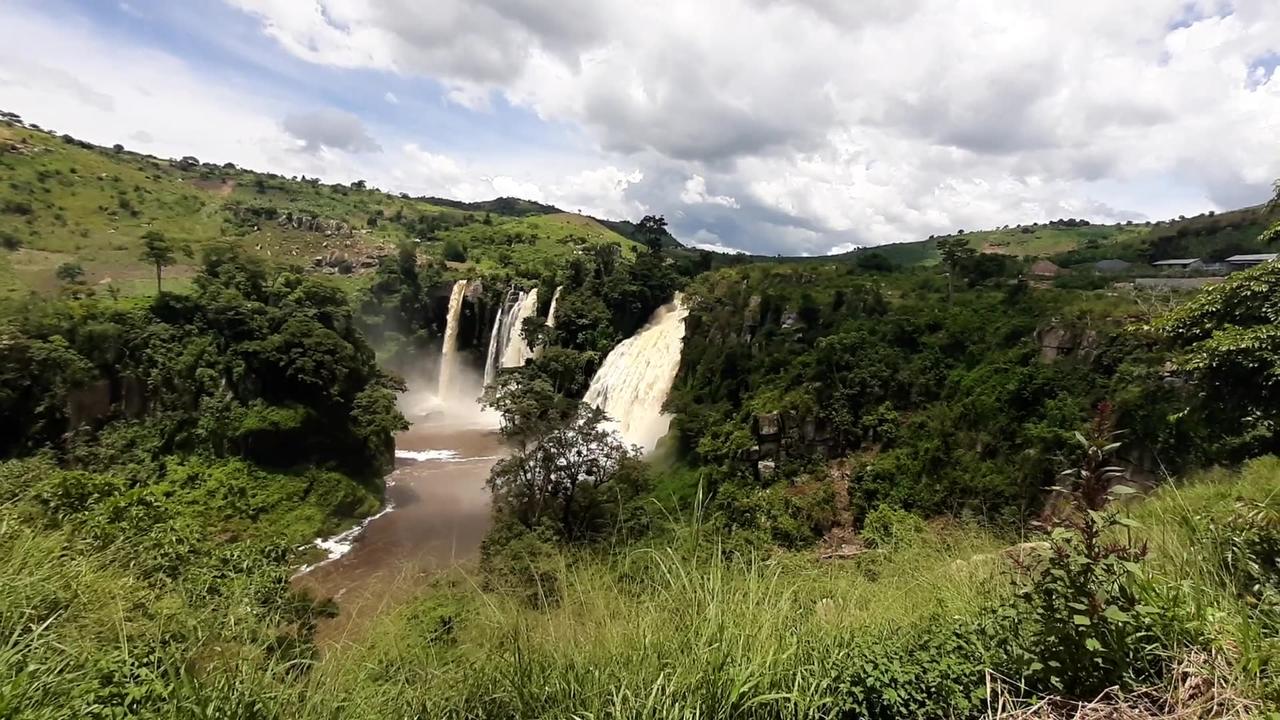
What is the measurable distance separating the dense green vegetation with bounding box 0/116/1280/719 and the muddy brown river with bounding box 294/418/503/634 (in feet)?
6.04

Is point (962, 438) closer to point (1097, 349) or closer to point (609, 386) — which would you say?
point (1097, 349)

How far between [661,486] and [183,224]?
66.4m

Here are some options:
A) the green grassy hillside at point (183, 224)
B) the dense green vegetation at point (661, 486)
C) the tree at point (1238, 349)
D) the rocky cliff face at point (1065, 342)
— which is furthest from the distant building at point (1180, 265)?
the green grassy hillside at point (183, 224)

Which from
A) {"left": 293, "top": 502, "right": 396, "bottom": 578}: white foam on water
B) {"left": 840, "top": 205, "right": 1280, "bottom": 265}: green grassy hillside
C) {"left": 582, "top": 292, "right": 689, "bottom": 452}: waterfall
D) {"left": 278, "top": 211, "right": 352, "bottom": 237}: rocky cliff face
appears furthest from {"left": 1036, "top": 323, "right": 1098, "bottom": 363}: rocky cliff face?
{"left": 278, "top": 211, "right": 352, "bottom": 237}: rocky cliff face

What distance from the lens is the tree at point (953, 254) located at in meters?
28.7

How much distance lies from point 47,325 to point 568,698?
3389 centimetres

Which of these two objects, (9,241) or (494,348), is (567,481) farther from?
(9,241)

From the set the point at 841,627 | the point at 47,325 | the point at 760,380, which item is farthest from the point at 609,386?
the point at 841,627

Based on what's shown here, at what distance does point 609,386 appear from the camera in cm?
3350

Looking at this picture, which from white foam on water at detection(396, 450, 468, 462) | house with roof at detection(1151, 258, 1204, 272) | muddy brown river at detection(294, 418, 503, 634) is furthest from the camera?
house with roof at detection(1151, 258, 1204, 272)

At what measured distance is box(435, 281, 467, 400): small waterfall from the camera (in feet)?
157

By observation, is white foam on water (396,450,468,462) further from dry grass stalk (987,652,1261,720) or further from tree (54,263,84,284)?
dry grass stalk (987,652,1261,720)

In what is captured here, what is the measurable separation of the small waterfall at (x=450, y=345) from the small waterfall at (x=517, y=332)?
6.06 metres

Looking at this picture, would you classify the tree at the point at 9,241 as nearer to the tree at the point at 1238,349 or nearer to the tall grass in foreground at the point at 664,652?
the tall grass in foreground at the point at 664,652
